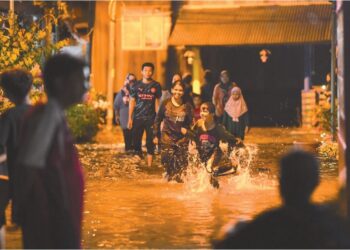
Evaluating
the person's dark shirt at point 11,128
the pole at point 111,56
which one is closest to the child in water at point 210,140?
the person's dark shirt at point 11,128

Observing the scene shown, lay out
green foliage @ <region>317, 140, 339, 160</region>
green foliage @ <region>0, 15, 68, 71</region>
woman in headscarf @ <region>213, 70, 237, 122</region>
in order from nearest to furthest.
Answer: green foliage @ <region>0, 15, 68, 71</region> < green foliage @ <region>317, 140, 339, 160</region> < woman in headscarf @ <region>213, 70, 237, 122</region>

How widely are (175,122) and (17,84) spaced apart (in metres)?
6.85

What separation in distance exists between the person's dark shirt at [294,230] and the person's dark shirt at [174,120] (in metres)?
9.82

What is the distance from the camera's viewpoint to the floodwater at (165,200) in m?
9.53

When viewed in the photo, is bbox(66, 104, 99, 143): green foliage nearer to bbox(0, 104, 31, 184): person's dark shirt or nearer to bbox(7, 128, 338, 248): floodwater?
bbox(7, 128, 338, 248): floodwater

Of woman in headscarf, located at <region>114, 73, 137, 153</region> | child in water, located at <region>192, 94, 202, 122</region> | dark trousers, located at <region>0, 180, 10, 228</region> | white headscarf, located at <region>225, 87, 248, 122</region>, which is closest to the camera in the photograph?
dark trousers, located at <region>0, 180, 10, 228</region>

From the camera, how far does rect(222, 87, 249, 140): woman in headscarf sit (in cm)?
1917

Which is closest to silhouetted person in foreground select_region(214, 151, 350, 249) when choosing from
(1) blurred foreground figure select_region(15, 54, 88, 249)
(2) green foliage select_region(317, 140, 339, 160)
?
(1) blurred foreground figure select_region(15, 54, 88, 249)

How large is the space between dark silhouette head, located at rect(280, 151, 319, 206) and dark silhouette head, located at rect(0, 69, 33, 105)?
11.7 ft

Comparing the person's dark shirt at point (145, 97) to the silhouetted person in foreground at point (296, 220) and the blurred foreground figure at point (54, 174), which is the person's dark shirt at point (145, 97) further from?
the silhouetted person in foreground at point (296, 220)

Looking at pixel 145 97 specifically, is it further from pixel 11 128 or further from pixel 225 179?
pixel 11 128

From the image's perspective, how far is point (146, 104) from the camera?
55.3ft

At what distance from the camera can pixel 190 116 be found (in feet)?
46.8

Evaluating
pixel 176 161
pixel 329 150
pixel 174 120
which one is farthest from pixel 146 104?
pixel 329 150
